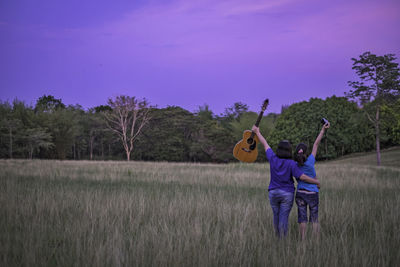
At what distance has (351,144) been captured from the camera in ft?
156

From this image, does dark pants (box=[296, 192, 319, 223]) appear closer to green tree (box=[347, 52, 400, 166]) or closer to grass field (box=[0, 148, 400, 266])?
grass field (box=[0, 148, 400, 266])

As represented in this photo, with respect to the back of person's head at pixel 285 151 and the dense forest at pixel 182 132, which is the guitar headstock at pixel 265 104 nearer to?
the back of person's head at pixel 285 151

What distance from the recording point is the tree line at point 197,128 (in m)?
36.4

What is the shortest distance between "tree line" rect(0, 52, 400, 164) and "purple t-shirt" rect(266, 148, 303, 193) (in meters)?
34.9

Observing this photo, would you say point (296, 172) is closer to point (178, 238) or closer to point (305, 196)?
point (305, 196)

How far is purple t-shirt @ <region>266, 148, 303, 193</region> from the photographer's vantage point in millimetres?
5145

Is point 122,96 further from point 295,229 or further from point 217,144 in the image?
point 295,229

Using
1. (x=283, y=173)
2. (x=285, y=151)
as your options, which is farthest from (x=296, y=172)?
(x=285, y=151)

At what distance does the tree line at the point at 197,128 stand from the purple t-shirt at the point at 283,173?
34.9 meters

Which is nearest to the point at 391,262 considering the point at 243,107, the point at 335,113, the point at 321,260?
the point at 321,260

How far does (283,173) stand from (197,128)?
5581 centimetres

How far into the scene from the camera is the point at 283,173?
5.14 metres

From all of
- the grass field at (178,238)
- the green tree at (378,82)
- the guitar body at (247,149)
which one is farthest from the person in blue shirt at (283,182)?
the green tree at (378,82)

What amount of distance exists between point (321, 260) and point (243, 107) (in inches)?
3015
